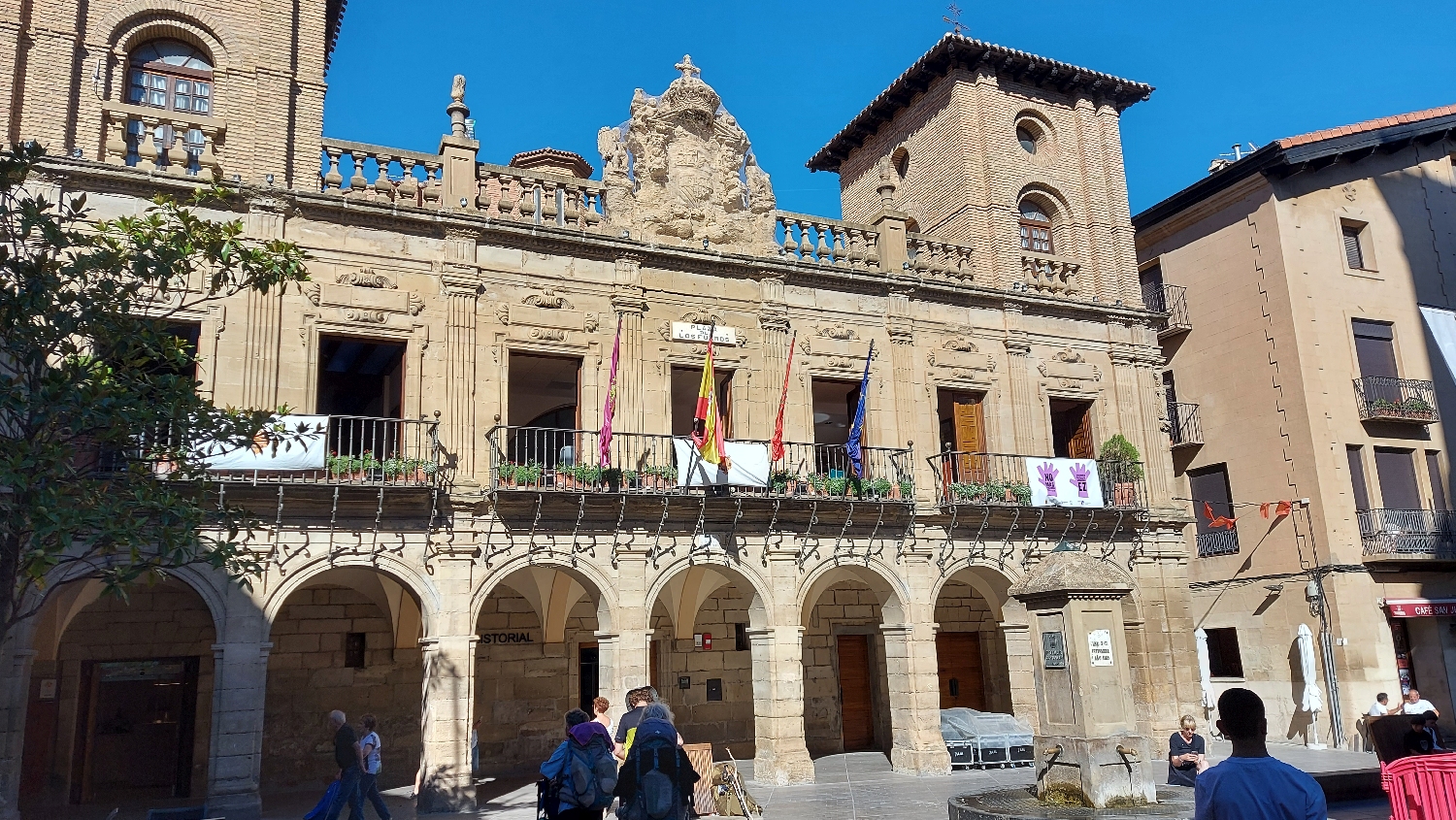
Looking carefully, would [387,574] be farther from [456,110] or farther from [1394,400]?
[1394,400]

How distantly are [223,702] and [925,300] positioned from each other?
43.5ft

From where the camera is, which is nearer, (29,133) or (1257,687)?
(29,133)

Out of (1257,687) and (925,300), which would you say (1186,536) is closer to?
(1257,687)

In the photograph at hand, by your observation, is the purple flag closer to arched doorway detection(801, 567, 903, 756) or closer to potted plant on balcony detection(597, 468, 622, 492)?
potted plant on balcony detection(597, 468, 622, 492)

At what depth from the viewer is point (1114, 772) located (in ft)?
32.6

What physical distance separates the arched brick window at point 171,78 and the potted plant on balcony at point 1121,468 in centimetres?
1641

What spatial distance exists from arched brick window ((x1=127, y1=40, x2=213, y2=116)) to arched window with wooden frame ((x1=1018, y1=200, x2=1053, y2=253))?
602 inches

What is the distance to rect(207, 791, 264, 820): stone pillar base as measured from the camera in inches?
508

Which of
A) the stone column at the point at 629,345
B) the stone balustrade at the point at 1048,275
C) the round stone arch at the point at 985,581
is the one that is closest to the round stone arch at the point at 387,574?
the stone column at the point at 629,345

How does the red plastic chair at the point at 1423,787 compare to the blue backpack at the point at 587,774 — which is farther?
the red plastic chair at the point at 1423,787

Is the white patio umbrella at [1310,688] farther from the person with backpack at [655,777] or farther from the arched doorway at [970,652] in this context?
the person with backpack at [655,777]

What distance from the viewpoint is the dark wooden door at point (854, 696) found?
2073 centimetres

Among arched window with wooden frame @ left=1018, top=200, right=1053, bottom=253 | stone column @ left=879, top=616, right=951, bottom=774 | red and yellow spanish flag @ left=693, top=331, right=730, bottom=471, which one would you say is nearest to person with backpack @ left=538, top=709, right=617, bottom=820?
red and yellow spanish flag @ left=693, top=331, right=730, bottom=471

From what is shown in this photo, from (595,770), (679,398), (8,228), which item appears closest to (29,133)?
(8,228)
